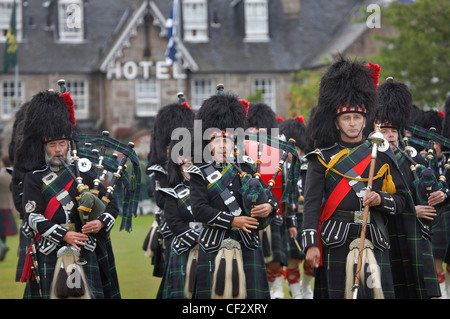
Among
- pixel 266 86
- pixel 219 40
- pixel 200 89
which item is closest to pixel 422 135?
pixel 200 89

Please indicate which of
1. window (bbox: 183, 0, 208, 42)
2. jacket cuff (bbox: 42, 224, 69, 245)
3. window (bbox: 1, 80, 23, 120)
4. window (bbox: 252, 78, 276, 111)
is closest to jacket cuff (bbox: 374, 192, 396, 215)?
jacket cuff (bbox: 42, 224, 69, 245)

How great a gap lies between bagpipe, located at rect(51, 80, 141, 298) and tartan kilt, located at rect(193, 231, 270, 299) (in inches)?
35.0

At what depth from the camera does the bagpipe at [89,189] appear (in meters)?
6.71

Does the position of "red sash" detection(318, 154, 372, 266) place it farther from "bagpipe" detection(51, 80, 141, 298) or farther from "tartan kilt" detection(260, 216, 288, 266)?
"tartan kilt" detection(260, 216, 288, 266)

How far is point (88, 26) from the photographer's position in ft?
120

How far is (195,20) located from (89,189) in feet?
98.1

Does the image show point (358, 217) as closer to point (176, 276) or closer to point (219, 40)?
point (176, 276)

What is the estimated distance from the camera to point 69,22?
118ft

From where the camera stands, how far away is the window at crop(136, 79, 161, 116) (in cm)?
3512

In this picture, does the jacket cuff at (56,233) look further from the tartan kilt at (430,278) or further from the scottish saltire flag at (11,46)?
the scottish saltire flag at (11,46)

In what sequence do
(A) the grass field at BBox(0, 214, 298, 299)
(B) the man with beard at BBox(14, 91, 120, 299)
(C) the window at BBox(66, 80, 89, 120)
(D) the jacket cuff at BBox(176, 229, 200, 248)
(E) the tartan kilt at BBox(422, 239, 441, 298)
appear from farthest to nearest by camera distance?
(C) the window at BBox(66, 80, 89, 120) < (A) the grass field at BBox(0, 214, 298, 299) < (D) the jacket cuff at BBox(176, 229, 200, 248) < (E) the tartan kilt at BBox(422, 239, 441, 298) < (B) the man with beard at BBox(14, 91, 120, 299)

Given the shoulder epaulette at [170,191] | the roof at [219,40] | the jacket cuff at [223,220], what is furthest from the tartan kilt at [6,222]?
the roof at [219,40]
